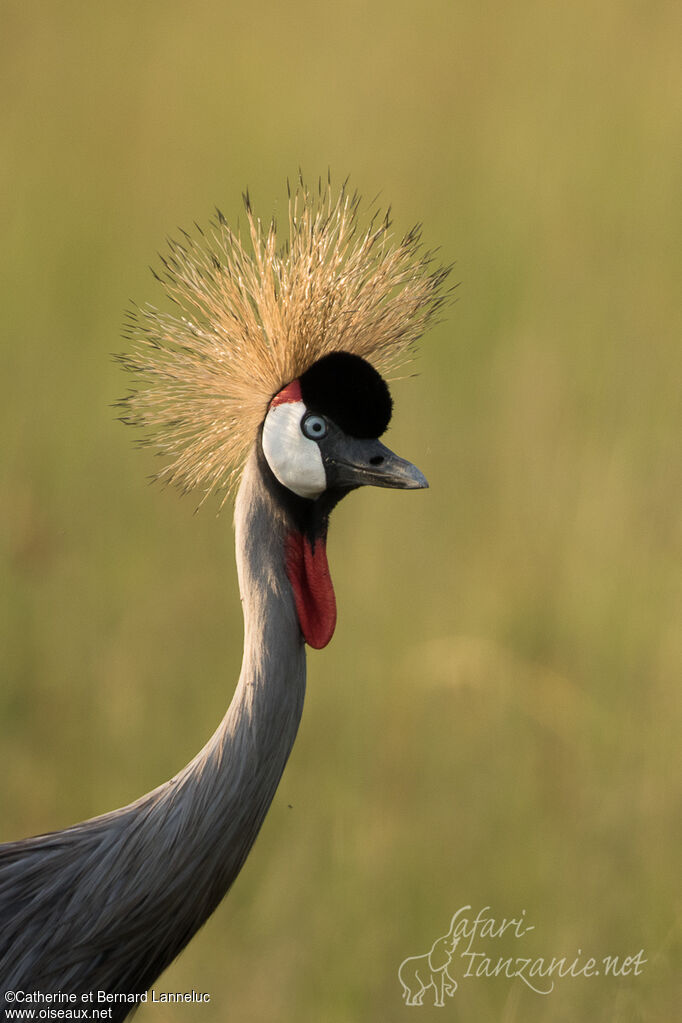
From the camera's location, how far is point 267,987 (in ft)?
6.31

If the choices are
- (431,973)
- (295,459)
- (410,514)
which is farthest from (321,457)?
(410,514)

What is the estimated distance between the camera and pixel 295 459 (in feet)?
4.17

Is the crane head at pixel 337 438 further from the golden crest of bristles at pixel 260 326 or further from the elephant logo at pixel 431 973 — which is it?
the elephant logo at pixel 431 973

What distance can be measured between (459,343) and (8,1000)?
1.93 meters

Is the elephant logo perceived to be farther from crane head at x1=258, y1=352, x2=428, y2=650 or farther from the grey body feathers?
crane head at x1=258, y1=352, x2=428, y2=650

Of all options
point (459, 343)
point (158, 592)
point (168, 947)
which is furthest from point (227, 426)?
point (459, 343)

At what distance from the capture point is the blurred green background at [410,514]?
2047 mm

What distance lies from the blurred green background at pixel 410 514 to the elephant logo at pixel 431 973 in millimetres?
19

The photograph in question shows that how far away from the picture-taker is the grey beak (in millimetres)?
1280

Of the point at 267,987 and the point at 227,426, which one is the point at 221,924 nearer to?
the point at 267,987

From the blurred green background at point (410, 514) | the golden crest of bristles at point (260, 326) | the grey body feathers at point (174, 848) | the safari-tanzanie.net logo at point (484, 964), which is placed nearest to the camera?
the grey body feathers at point (174, 848)

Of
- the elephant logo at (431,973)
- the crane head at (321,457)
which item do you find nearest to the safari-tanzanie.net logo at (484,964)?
the elephant logo at (431,973)

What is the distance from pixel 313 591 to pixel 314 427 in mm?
177

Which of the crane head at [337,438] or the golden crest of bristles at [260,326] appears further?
the golden crest of bristles at [260,326]
